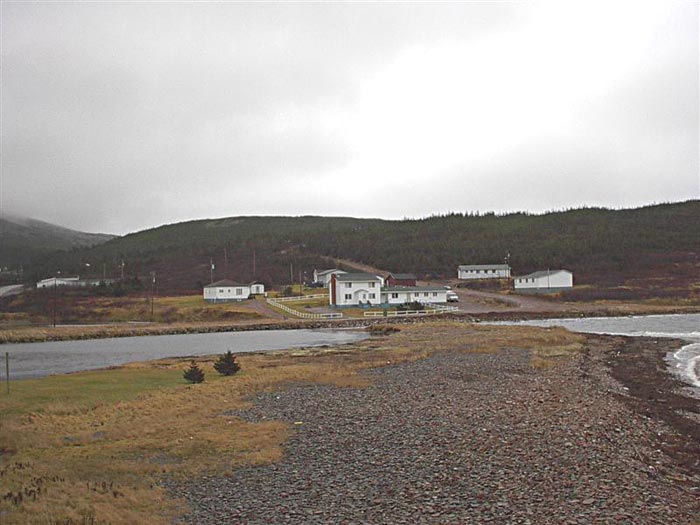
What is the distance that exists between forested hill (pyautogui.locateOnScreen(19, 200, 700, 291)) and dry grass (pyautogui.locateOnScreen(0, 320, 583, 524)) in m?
92.8

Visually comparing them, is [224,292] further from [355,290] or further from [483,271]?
[483,271]

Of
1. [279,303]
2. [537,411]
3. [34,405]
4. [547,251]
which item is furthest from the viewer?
[547,251]

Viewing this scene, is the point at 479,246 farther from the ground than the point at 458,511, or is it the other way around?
the point at 479,246

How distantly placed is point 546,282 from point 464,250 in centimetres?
4671

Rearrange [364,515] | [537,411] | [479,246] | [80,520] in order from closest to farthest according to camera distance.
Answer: [80,520]
[364,515]
[537,411]
[479,246]

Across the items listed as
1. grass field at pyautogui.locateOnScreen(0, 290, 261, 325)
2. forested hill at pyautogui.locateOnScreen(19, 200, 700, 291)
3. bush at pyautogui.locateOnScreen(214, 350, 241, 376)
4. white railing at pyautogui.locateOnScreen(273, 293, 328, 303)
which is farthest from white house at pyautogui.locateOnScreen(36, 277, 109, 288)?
bush at pyautogui.locateOnScreen(214, 350, 241, 376)

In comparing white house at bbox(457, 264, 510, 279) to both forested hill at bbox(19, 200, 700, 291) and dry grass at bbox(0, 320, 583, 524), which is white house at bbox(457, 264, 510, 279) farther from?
dry grass at bbox(0, 320, 583, 524)

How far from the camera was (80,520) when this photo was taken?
34.5ft

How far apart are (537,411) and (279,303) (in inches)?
2693

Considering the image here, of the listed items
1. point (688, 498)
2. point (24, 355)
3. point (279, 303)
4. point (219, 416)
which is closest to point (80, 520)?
point (219, 416)

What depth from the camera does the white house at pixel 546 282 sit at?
336 ft

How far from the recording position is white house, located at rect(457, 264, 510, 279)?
125375mm

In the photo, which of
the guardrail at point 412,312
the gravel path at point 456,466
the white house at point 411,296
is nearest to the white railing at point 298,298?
the white house at point 411,296

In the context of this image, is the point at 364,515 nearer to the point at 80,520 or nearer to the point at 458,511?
the point at 458,511
